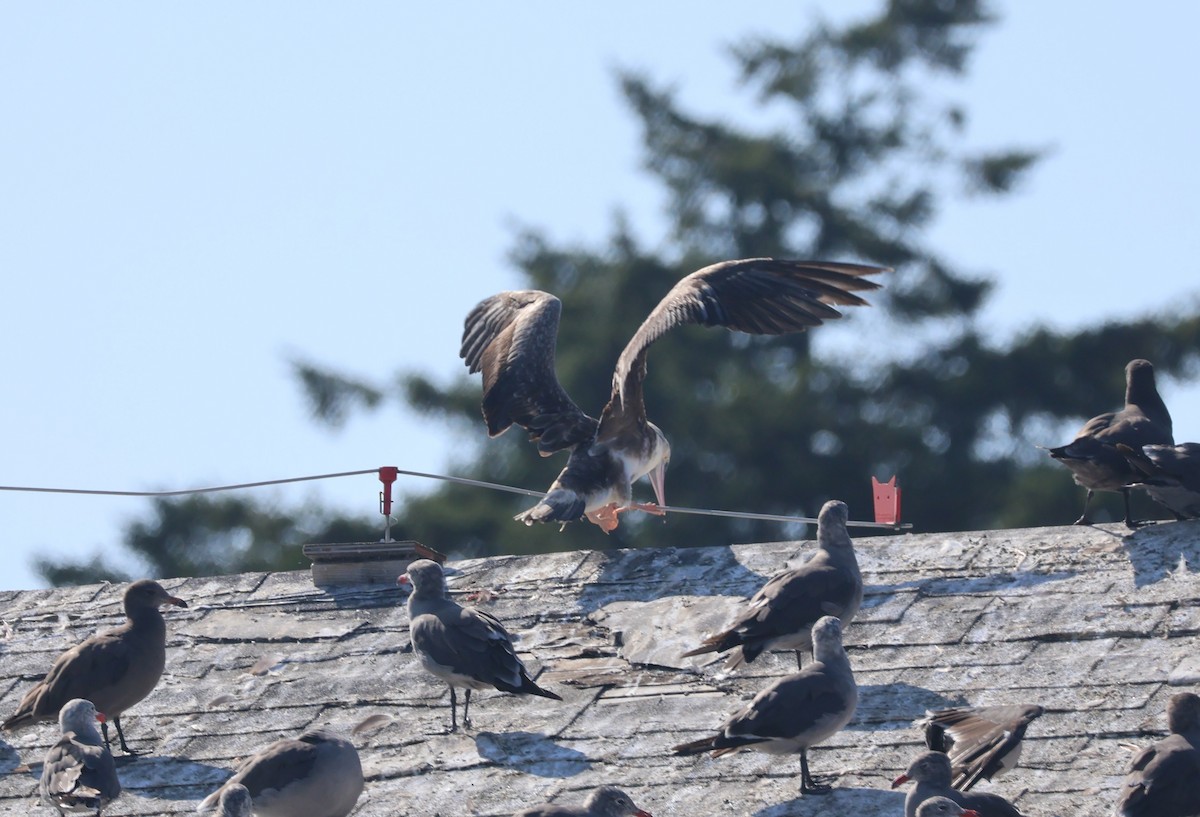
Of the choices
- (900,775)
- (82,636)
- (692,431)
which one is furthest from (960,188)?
(900,775)

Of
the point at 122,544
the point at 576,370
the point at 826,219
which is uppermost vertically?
the point at 826,219

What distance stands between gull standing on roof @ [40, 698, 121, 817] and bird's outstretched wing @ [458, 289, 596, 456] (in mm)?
4932

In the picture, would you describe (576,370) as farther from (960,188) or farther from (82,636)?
(82,636)

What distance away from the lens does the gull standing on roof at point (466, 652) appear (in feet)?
25.5

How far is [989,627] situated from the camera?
305 inches

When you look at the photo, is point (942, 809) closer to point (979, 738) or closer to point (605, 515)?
point (979, 738)

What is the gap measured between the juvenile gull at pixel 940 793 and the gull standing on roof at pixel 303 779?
6.28 feet

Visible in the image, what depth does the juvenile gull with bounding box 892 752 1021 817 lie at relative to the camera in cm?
606

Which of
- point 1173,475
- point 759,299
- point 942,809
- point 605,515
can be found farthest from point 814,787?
point 605,515

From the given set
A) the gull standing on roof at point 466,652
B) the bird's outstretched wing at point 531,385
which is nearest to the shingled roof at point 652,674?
the gull standing on roof at point 466,652

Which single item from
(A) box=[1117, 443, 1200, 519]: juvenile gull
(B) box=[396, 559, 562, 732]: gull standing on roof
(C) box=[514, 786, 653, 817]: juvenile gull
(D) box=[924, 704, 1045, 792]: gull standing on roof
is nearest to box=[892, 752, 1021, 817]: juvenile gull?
(D) box=[924, 704, 1045, 792]: gull standing on roof

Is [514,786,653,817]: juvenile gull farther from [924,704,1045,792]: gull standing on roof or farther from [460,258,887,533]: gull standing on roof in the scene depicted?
[460,258,887,533]: gull standing on roof

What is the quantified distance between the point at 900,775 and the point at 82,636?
4.32 metres

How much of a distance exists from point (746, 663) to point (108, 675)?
253 centimetres
